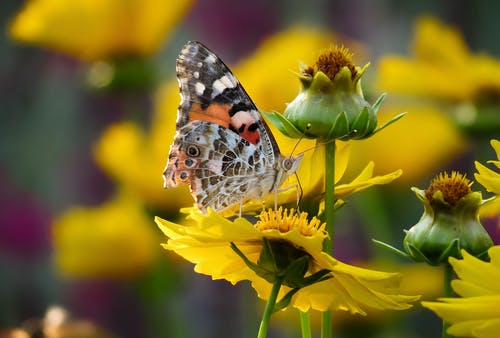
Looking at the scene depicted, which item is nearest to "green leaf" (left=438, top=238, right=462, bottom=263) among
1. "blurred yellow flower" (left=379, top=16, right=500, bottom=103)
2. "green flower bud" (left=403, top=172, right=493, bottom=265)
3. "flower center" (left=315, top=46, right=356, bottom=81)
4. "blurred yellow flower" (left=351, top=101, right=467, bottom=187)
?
"green flower bud" (left=403, top=172, right=493, bottom=265)

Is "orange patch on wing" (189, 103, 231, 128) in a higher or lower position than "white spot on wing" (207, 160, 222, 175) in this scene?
higher

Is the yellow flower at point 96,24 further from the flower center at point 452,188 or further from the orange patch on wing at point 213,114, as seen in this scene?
the flower center at point 452,188

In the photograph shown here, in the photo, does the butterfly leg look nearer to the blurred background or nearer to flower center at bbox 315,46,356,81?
flower center at bbox 315,46,356,81

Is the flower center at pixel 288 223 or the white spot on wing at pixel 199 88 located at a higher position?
the white spot on wing at pixel 199 88

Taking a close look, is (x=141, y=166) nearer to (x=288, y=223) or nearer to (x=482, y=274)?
(x=288, y=223)

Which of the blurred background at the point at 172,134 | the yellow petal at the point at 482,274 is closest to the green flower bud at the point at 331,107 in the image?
the yellow petal at the point at 482,274

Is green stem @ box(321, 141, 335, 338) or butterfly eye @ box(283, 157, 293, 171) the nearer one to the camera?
green stem @ box(321, 141, 335, 338)
